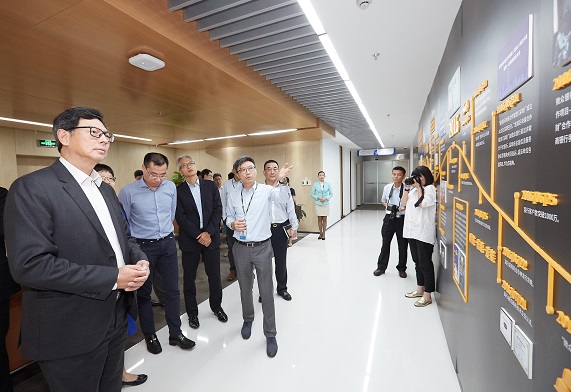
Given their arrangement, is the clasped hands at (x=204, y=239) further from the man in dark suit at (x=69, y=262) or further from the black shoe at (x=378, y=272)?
the black shoe at (x=378, y=272)

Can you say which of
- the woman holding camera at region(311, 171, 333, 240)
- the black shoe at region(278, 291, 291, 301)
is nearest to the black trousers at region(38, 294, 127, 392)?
the black shoe at region(278, 291, 291, 301)

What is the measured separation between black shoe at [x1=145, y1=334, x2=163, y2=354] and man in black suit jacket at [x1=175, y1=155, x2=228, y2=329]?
1.42 feet

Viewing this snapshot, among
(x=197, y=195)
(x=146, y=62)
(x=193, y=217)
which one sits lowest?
(x=193, y=217)

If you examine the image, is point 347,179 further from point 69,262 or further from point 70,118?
point 69,262

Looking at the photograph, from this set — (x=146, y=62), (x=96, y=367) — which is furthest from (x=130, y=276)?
(x=146, y=62)

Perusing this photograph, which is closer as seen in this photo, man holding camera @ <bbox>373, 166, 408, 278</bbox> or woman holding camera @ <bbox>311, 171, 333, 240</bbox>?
man holding camera @ <bbox>373, 166, 408, 278</bbox>

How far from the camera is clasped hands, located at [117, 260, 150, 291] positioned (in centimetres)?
122

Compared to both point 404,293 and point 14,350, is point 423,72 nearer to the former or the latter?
point 404,293

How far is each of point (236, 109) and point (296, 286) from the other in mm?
2990

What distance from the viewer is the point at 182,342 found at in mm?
2566

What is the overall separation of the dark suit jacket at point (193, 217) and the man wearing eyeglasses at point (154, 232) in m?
0.26

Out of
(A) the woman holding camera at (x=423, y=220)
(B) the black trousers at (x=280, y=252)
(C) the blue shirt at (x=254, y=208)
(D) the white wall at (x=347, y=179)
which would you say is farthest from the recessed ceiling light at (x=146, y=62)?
(D) the white wall at (x=347, y=179)

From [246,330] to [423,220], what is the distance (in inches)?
88.6

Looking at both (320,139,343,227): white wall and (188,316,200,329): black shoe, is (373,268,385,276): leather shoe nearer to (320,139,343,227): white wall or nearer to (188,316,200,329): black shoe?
(188,316,200,329): black shoe
